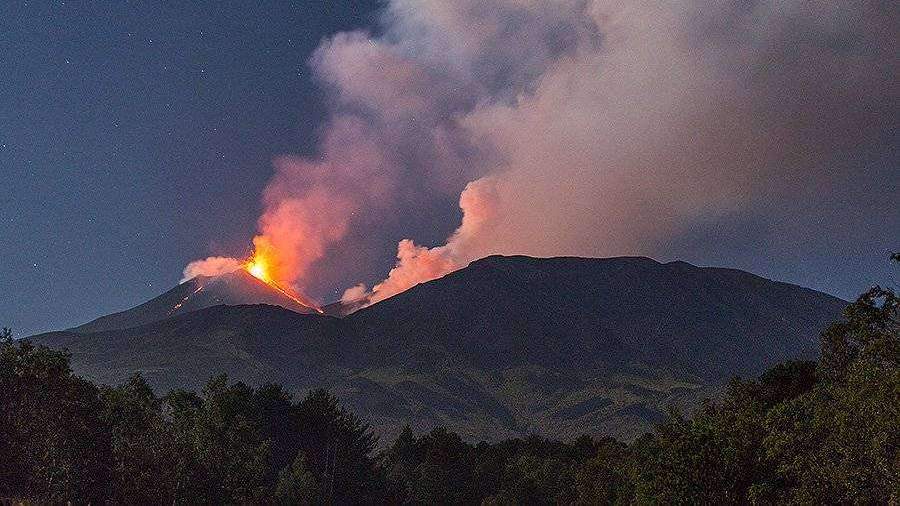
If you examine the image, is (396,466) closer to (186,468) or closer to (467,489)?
(467,489)

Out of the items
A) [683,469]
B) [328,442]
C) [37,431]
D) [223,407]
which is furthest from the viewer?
[328,442]

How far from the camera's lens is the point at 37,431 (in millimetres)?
47969

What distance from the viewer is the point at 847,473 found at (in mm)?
32031

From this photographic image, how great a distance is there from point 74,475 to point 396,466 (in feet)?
293

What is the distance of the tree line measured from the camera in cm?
3309

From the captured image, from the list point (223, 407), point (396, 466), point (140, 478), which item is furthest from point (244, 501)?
point (396, 466)

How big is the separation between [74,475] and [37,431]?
317 inches

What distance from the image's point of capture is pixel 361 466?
370 feet

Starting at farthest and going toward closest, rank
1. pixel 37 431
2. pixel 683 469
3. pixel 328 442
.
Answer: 1. pixel 328 442
2. pixel 37 431
3. pixel 683 469

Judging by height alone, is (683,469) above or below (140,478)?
below

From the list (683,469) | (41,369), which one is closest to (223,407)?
(41,369)

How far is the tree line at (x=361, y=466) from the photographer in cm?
3309

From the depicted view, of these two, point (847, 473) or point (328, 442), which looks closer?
point (847, 473)

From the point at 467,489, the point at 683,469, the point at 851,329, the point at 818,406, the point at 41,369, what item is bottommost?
the point at 467,489
